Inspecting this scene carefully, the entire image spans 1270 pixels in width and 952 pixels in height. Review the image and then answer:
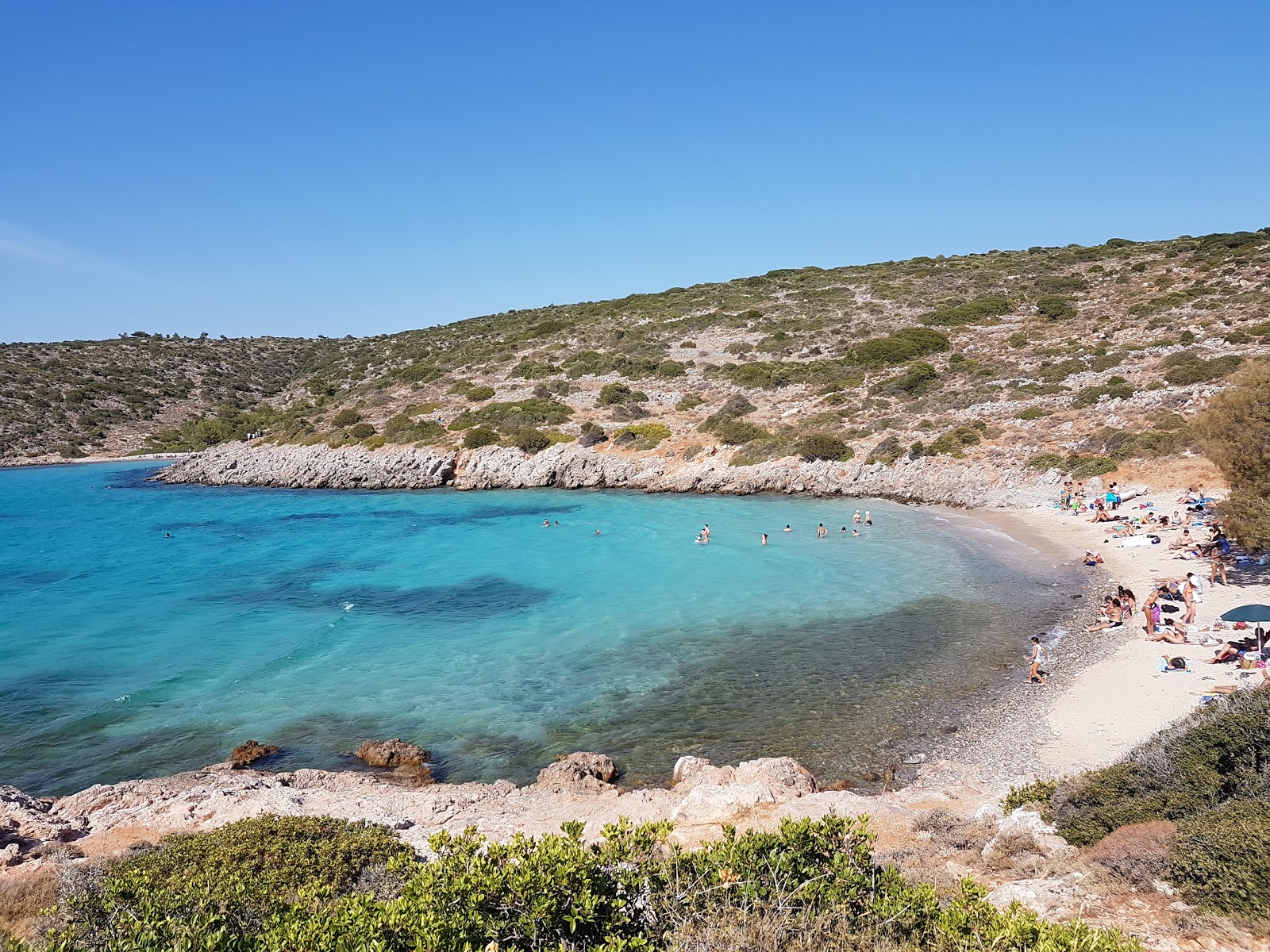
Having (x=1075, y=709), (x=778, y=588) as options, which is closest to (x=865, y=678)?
(x=1075, y=709)

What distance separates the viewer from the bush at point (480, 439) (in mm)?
51531

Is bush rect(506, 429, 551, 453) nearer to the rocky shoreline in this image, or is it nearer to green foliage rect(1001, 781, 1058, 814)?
the rocky shoreline

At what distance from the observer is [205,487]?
2201 inches

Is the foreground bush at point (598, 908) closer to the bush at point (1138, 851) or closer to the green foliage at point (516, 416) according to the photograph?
the bush at point (1138, 851)

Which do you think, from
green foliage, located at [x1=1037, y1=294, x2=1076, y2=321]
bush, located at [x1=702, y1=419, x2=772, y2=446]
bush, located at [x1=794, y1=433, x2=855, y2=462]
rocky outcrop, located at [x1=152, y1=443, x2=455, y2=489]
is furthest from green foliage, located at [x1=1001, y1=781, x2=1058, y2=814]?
green foliage, located at [x1=1037, y1=294, x2=1076, y2=321]

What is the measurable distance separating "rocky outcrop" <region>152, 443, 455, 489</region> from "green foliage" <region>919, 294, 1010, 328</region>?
4345 cm

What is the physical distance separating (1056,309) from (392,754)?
63.6 meters

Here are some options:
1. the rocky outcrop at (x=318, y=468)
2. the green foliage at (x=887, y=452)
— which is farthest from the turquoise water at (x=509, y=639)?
the rocky outcrop at (x=318, y=468)

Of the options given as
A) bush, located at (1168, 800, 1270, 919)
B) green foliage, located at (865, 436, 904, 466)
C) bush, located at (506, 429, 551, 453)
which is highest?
bush, located at (506, 429, 551, 453)

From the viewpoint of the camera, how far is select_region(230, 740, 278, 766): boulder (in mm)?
13977

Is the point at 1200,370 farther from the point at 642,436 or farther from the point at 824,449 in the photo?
the point at 642,436

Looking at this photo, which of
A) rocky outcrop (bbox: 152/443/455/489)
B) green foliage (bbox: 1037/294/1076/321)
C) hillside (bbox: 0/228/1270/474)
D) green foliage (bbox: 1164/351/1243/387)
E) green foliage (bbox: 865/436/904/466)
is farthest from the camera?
green foliage (bbox: 1037/294/1076/321)

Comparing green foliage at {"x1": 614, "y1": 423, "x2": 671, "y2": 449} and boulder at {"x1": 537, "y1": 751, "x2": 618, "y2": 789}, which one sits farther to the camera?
green foliage at {"x1": 614, "y1": 423, "x2": 671, "y2": 449}

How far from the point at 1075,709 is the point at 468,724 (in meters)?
12.8
